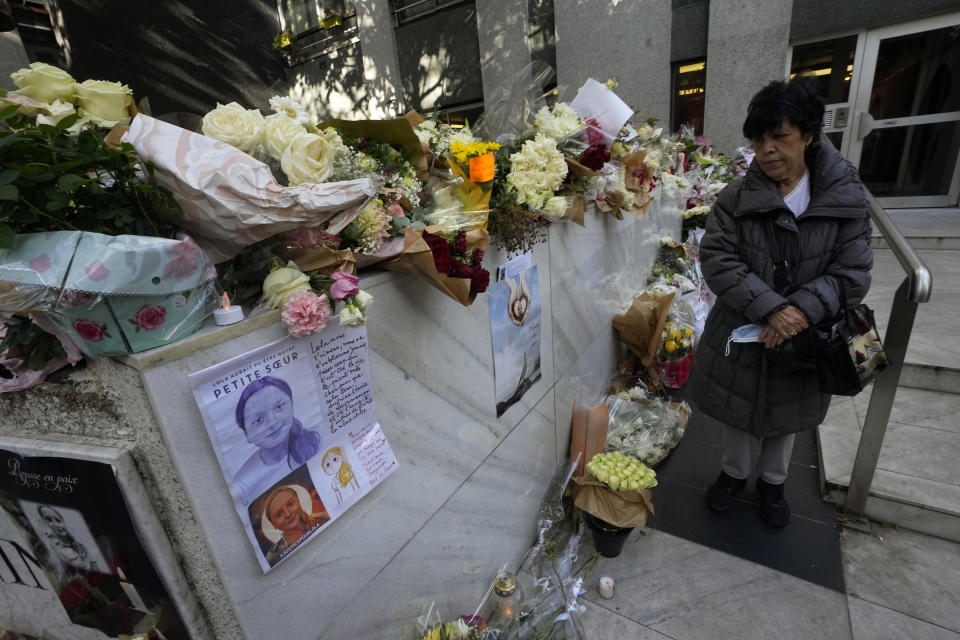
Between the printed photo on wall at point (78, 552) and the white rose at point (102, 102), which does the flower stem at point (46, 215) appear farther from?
the printed photo on wall at point (78, 552)

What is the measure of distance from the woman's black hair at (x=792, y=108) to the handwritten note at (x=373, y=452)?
188 centimetres

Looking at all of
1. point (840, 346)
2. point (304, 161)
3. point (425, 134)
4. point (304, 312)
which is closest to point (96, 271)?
point (304, 312)

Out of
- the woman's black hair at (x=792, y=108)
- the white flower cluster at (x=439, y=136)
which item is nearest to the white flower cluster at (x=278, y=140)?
the white flower cluster at (x=439, y=136)

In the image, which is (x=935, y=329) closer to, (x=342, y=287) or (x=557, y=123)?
(x=557, y=123)

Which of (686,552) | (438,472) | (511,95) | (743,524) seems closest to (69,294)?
(438,472)

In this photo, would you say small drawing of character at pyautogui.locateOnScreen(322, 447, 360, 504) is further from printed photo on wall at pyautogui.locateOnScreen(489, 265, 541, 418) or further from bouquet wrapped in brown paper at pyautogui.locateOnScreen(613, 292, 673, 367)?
bouquet wrapped in brown paper at pyautogui.locateOnScreen(613, 292, 673, 367)

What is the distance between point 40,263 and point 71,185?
14cm

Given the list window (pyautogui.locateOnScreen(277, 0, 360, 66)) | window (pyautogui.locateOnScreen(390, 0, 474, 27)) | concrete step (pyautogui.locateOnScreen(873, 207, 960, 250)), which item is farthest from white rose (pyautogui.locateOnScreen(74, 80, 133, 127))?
window (pyautogui.locateOnScreen(277, 0, 360, 66))

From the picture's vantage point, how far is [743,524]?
2383 millimetres

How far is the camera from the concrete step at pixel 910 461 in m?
2.20

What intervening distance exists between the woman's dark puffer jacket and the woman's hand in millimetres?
25

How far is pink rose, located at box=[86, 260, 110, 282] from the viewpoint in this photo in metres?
0.74

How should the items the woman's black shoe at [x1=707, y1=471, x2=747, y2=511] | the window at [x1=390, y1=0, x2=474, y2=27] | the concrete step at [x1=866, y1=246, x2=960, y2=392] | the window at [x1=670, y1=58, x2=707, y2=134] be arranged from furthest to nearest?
the window at [x1=390, y1=0, x2=474, y2=27] < the window at [x1=670, y1=58, x2=707, y2=134] < the concrete step at [x1=866, y1=246, x2=960, y2=392] < the woman's black shoe at [x1=707, y1=471, x2=747, y2=511]

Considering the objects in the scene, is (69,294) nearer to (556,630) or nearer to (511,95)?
(556,630)
